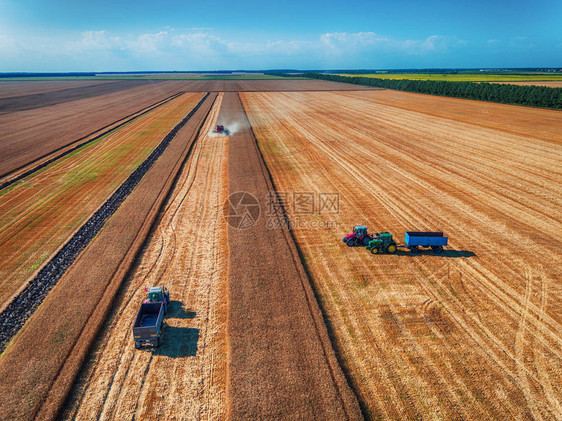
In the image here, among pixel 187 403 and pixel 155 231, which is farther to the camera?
pixel 155 231

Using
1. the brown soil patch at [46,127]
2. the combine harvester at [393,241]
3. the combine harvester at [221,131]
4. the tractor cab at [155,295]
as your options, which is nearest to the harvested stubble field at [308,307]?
the combine harvester at [393,241]

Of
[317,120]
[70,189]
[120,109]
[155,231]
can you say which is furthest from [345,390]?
[120,109]

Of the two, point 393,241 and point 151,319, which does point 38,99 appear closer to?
point 151,319

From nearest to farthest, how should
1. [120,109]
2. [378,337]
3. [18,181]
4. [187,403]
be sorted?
[187,403]
[378,337]
[18,181]
[120,109]

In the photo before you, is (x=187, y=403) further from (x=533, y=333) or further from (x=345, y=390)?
(x=533, y=333)

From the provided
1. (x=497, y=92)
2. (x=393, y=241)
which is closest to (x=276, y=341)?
(x=393, y=241)

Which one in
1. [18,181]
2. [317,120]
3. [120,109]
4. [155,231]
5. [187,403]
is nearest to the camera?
[187,403]

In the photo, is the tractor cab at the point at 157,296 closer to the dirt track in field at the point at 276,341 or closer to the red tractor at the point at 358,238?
the dirt track in field at the point at 276,341
